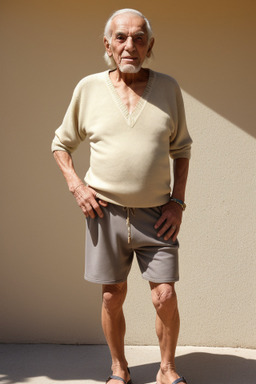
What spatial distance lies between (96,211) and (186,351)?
146 cm

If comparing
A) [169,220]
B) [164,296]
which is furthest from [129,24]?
[164,296]

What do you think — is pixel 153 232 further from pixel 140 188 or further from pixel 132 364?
pixel 132 364

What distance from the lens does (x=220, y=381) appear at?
370 centimetres

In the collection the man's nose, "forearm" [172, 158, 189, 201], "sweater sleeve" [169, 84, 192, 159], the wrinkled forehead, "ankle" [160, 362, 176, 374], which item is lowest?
"ankle" [160, 362, 176, 374]

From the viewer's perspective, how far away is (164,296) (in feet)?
10.9

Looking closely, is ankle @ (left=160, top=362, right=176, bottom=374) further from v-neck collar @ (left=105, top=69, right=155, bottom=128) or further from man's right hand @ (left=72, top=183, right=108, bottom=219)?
v-neck collar @ (left=105, top=69, right=155, bottom=128)

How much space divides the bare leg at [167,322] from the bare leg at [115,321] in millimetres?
222

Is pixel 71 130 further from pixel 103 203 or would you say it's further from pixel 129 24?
pixel 129 24

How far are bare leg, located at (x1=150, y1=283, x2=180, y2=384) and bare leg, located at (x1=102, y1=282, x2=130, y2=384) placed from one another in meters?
0.22

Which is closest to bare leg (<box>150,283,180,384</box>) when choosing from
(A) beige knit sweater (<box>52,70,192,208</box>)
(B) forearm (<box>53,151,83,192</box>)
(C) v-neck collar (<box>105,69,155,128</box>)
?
(A) beige knit sweater (<box>52,70,192,208</box>)

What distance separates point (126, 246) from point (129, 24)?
1.16 m

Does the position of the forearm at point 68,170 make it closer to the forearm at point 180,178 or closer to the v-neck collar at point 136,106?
the v-neck collar at point 136,106

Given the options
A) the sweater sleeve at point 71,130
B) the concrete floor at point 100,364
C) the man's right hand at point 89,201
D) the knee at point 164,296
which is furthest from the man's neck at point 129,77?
the concrete floor at point 100,364

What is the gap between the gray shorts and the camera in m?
3.33
